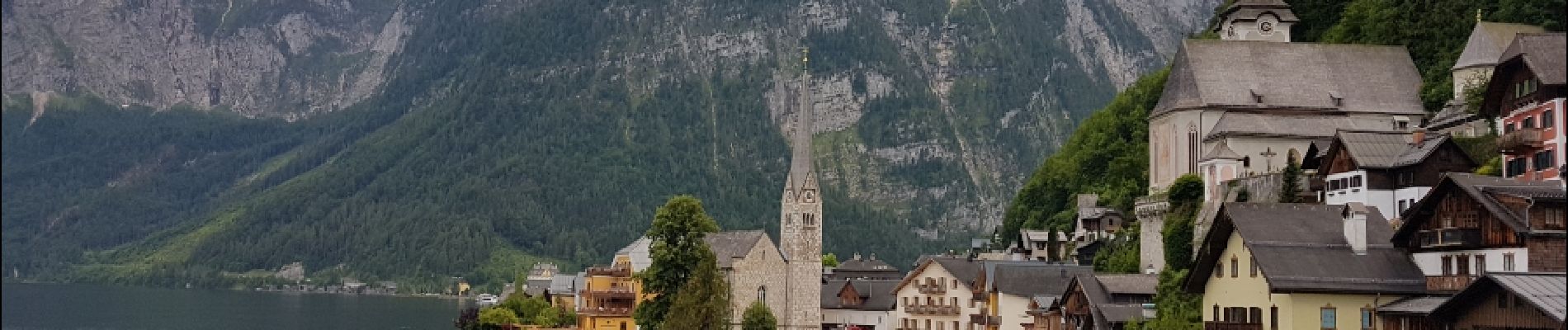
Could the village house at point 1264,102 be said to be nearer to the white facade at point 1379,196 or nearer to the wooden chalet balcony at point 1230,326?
the white facade at point 1379,196

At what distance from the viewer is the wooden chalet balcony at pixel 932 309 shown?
10988 centimetres

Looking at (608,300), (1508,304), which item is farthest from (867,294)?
(1508,304)

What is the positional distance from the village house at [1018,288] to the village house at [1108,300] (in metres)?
11.1

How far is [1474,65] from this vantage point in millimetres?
81188

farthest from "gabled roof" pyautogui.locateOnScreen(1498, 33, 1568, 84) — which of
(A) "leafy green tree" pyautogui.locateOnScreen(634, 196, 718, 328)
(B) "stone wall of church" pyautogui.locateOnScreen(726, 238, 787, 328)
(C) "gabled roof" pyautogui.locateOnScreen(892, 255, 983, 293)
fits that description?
(B) "stone wall of church" pyautogui.locateOnScreen(726, 238, 787, 328)

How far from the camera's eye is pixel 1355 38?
334ft

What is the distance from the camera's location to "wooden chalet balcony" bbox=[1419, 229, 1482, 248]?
5094 centimetres

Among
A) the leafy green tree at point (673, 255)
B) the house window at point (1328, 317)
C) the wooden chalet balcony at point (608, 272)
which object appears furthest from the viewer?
the wooden chalet balcony at point (608, 272)

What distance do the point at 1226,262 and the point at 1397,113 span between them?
35956mm

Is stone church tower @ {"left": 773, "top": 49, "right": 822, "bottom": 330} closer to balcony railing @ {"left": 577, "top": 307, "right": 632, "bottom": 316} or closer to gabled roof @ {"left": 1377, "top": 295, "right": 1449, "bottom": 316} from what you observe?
balcony railing @ {"left": 577, "top": 307, "right": 632, "bottom": 316}

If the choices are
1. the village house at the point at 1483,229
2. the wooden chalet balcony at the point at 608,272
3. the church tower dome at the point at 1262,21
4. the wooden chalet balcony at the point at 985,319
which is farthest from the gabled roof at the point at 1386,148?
the wooden chalet balcony at the point at 608,272

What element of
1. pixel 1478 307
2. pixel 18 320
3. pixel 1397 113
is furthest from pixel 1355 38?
pixel 18 320

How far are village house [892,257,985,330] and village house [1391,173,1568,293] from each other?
52694 mm

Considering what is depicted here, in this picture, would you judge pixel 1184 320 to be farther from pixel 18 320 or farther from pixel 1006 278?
pixel 18 320
